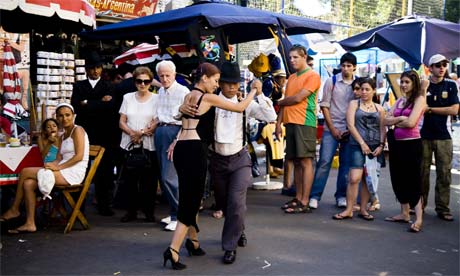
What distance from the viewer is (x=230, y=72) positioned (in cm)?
534

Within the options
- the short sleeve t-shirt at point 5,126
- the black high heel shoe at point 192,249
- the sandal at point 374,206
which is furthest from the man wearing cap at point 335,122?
the short sleeve t-shirt at point 5,126

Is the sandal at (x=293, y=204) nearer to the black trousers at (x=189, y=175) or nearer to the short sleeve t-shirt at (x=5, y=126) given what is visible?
the black trousers at (x=189, y=175)

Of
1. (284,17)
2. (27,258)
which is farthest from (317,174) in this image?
(27,258)

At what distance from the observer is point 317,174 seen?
775 centimetres

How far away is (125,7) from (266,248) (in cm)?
928

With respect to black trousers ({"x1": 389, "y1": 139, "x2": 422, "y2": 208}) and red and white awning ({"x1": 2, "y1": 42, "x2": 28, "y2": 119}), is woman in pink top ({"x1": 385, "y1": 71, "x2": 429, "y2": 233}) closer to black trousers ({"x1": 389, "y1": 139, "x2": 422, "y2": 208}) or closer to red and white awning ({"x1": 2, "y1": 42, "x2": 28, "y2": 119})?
black trousers ({"x1": 389, "y1": 139, "x2": 422, "y2": 208})

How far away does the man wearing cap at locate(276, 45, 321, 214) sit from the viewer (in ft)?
23.9

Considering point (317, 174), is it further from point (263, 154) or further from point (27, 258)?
point (263, 154)

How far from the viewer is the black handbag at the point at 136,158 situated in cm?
671

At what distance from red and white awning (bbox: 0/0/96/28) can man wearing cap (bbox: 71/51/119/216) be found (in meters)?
0.53

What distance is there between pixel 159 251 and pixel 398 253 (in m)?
2.32

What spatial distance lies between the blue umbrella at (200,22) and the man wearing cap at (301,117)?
93 centimetres

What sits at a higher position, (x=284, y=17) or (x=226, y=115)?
(x=284, y=17)

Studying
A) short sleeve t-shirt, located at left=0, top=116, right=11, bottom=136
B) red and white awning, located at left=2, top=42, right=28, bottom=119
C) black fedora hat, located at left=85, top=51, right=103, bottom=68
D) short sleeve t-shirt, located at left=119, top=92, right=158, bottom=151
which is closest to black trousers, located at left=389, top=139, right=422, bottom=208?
short sleeve t-shirt, located at left=119, top=92, right=158, bottom=151
